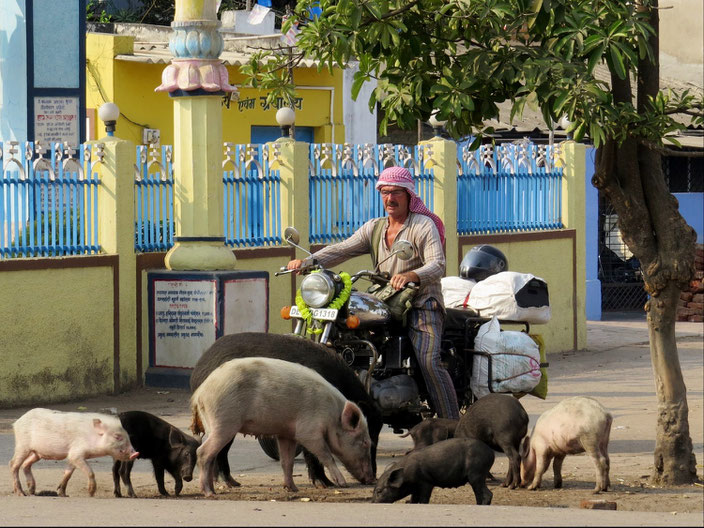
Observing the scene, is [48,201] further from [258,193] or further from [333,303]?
[333,303]

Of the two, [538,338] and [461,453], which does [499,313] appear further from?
[461,453]

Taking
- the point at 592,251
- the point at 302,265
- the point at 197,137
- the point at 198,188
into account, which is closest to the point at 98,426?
the point at 302,265

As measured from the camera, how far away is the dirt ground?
7.25 m

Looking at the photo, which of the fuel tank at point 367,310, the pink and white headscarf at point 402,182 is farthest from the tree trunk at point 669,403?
the fuel tank at point 367,310

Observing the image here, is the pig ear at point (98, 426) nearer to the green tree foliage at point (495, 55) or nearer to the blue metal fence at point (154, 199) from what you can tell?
the green tree foliage at point (495, 55)

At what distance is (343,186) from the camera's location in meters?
13.3

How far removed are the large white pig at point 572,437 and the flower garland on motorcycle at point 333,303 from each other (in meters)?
1.35

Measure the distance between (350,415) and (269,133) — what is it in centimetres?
1358

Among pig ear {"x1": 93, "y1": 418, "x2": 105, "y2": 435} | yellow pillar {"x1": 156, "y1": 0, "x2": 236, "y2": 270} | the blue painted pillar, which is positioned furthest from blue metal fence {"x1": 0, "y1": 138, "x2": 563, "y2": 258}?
pig ear {"x1": 93, "y1": 418, "x2": 105, "y2": 435}

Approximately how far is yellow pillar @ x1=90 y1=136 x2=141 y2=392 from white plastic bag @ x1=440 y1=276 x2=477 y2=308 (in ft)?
10.2

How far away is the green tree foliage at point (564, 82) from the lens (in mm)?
6789

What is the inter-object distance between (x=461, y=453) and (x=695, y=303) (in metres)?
12.9

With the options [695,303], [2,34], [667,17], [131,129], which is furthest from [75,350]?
[667,17]

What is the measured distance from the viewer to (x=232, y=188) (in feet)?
40.4
